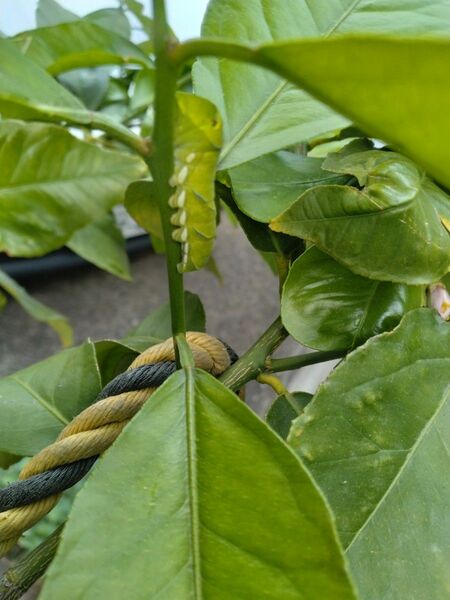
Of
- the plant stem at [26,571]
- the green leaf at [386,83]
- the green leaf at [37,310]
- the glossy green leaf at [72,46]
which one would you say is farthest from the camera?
the glossy green leaf at [72,46]

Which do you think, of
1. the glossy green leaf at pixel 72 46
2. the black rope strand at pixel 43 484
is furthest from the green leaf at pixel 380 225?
the glossy green leaf at pixel 72 46

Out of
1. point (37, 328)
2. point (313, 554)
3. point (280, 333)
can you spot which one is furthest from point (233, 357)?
point (37, 328)

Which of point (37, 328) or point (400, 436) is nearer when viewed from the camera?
point (400, 436)

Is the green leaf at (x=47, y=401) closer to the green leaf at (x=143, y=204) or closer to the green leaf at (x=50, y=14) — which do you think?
the green leaf at (x=143, y=204)

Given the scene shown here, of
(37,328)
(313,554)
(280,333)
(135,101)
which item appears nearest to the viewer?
(313,554)

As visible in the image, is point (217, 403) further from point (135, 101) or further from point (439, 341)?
point (135, 101)

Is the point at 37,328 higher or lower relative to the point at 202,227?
lower
